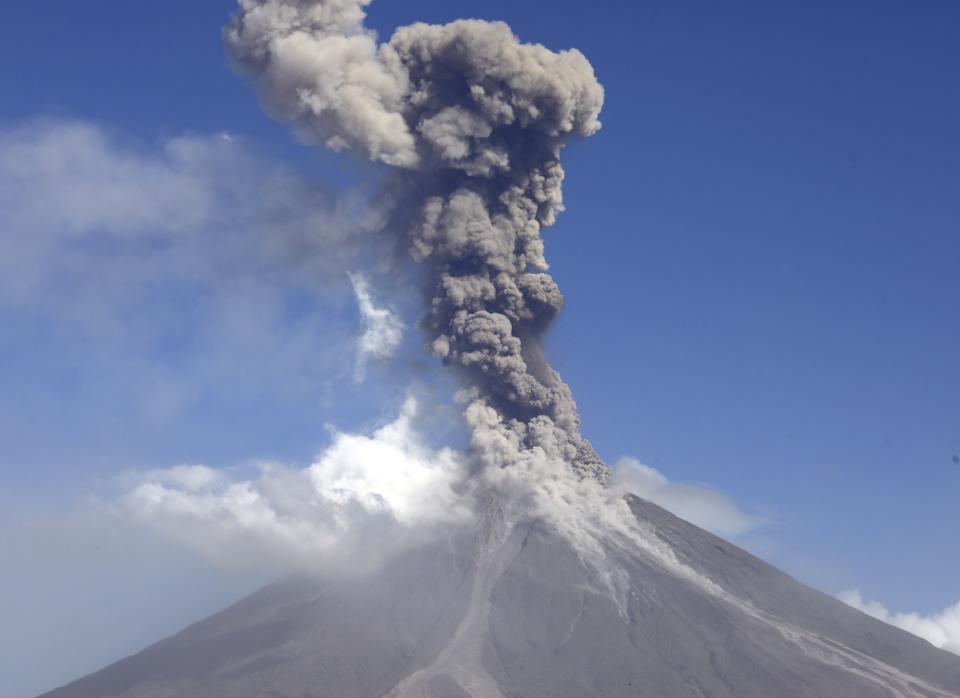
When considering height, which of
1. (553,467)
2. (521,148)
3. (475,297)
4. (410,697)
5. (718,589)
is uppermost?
(521,148)

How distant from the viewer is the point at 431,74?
64.0 metres

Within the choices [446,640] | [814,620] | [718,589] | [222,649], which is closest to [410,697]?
[446,640]

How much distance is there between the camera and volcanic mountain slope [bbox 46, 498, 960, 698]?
53.3 metres

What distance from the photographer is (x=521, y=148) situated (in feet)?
211

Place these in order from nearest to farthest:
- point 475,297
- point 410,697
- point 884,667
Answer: point 410,697
point 884,667
point 475,297

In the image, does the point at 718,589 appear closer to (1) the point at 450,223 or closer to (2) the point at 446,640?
(2) the point at 446,640

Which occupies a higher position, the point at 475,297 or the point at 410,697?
the point at 475,297

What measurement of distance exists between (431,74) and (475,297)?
11536mm

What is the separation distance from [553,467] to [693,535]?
9.32 meters

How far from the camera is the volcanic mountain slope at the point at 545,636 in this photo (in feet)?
175

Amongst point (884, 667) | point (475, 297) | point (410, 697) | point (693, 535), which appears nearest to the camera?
point (410, 697)

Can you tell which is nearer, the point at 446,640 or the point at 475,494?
the point at 446,640

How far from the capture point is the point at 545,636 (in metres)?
56.6

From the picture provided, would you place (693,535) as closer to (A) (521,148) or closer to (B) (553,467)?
(B) (553,467)
